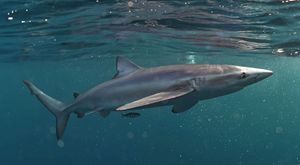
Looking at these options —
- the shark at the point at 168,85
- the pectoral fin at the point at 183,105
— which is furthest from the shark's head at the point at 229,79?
the pectoral fin at the point at 183,105

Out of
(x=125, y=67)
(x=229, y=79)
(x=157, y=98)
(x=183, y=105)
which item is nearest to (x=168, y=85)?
(x=183, y=105)

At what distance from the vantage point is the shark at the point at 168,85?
765cm

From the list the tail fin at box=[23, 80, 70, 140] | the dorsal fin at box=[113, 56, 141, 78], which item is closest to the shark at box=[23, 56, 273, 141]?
the dorsal fin at box=[113, 56, 141, 78]

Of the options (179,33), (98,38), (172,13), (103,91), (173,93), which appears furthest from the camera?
(98,38)

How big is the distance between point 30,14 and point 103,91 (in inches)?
430

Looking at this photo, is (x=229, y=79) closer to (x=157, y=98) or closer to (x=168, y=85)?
Answer: (x=168, y=85)

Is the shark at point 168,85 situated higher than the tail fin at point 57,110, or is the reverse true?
the shark at point 168,85

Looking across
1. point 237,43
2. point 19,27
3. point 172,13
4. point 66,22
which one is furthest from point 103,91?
point 237,43

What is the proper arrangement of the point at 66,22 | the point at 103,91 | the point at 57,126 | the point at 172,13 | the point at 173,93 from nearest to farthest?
the point at 173,93
the point at 103,91
the point at 57,126
the point at 172,13
the point at 66,22

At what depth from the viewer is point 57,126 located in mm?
9852

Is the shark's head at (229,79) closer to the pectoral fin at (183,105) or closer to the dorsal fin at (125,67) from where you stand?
the pectoral fin at (183,105)

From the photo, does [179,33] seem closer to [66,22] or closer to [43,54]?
[66,22]

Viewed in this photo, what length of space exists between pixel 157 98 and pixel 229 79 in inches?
66.5

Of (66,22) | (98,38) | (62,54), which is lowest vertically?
(62,54)
